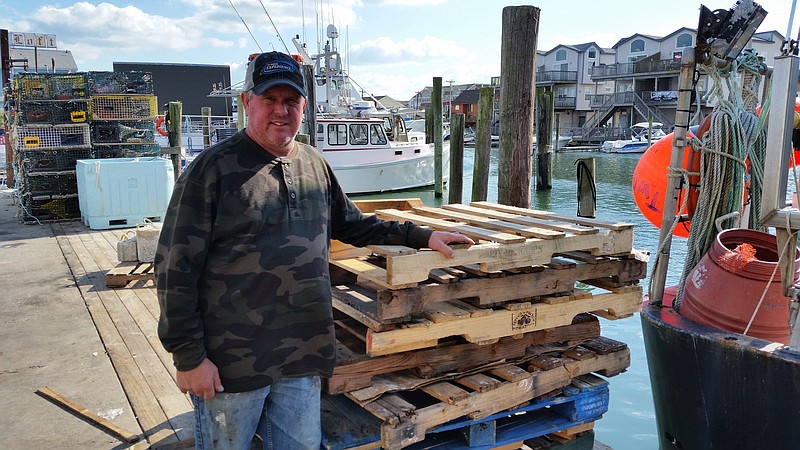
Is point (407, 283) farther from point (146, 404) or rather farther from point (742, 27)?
point (742, 27)

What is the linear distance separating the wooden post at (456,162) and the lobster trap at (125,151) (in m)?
6.57

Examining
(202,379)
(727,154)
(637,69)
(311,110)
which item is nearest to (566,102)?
(637,69)

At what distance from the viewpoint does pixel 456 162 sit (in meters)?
15.9

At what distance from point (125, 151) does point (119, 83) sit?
3.86 ft

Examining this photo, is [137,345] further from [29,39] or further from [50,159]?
[29,39]

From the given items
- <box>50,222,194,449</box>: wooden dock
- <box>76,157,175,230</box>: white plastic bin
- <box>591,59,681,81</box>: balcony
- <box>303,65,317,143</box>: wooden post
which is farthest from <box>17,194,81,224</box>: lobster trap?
<box>591,59,681,81</box>: balcony

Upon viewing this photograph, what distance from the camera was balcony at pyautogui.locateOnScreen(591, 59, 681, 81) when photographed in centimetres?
4734

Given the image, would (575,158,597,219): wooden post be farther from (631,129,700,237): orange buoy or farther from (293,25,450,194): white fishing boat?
(293,25,450,194): white fishing boat

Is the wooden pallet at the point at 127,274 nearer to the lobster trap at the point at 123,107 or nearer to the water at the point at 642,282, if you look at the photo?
the water at the point at 642,282

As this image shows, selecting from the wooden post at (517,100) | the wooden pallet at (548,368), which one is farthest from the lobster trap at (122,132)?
the wooden pallet at (548,368)

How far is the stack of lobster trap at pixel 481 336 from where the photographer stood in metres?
3.17

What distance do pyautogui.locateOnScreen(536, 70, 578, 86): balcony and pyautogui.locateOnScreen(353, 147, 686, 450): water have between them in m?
23.8

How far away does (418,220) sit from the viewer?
13.1 feet

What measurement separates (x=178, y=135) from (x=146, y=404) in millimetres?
9853
